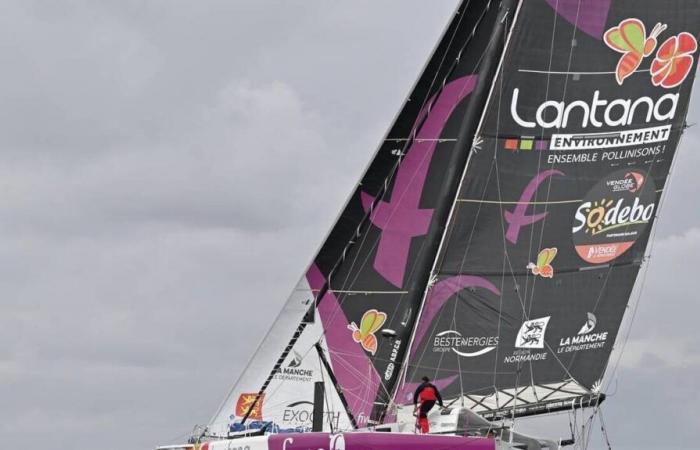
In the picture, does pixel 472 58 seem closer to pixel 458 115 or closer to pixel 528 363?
pixel 458 115

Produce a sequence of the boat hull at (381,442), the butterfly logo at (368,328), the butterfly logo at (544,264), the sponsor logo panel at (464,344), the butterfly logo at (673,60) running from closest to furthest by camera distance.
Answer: the boat hull at (381,442), the sponsor logo panel at (464,344), the butterfly logo at (544,264), the butterfly logo at (673,60), the butterfly logo at (368,328)

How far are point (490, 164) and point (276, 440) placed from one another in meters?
5.61

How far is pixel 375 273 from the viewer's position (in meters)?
26.6

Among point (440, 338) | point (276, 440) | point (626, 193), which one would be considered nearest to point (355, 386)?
point (440, 338)

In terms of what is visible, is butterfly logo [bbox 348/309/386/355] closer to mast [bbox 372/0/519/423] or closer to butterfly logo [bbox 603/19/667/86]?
mast [bbox 372/0/519/423]

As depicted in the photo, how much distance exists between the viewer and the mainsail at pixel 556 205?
82.5 ft

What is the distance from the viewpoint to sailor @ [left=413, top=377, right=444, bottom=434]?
2238 centimetres

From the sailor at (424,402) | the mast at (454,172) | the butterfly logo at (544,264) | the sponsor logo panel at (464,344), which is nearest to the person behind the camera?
the sailor at (424,402)

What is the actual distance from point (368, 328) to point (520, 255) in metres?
2.74

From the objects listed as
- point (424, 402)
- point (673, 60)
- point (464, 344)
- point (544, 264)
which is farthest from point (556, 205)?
point (424, 402)

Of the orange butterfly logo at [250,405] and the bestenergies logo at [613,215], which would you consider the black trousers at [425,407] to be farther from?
the bestenergies logo at [613,215]

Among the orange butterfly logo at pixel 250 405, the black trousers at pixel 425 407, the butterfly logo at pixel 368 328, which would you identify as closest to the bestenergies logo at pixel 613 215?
the butterfly logo at pixel 368 328

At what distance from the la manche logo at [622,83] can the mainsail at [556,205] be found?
0.02 metres

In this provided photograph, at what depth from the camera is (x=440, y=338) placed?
25125 mm
